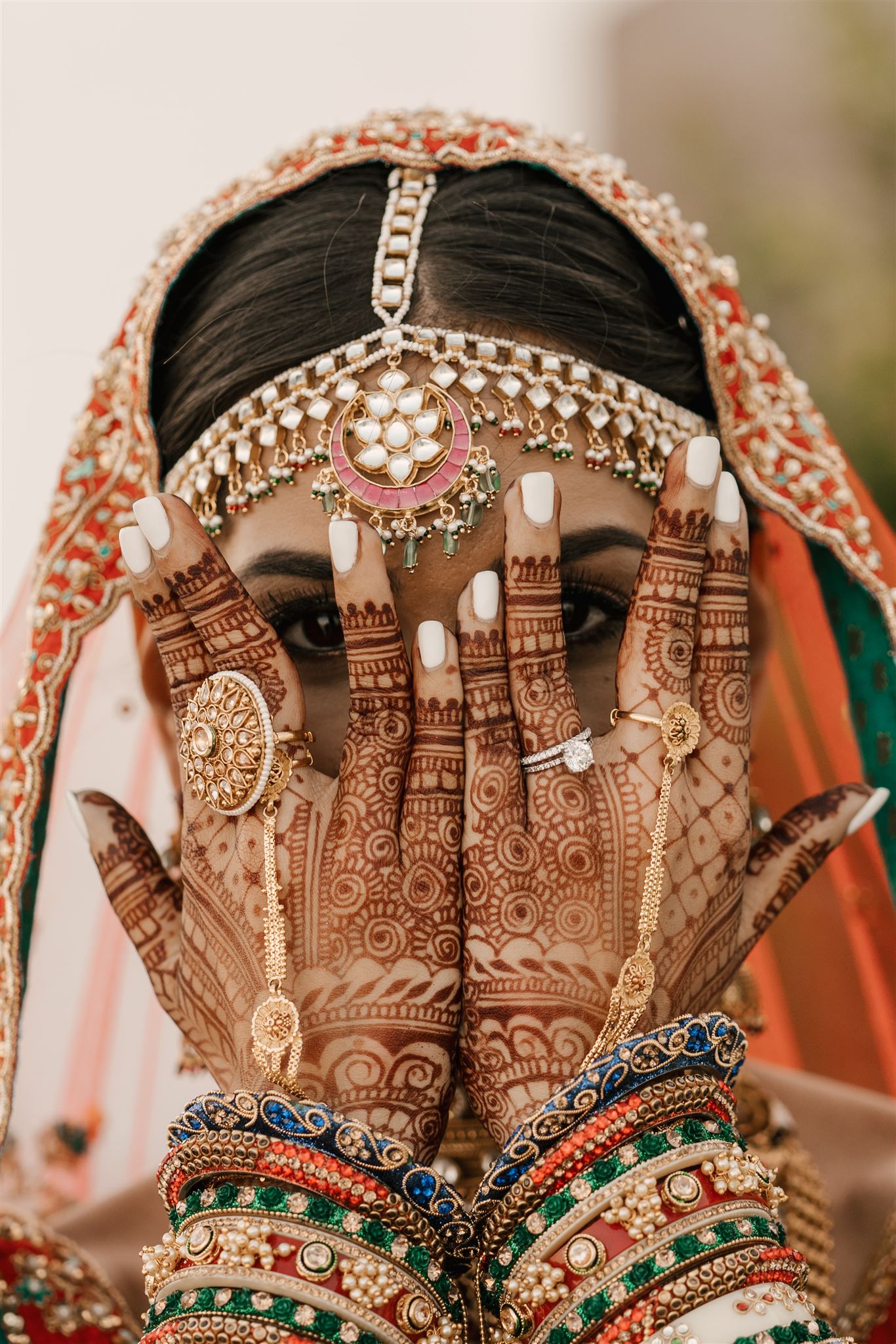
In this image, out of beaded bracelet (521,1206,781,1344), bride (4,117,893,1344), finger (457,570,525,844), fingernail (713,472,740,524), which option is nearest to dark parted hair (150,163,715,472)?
bride (4,117,893,1344)

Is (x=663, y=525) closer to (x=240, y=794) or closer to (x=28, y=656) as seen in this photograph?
(x=240, y=794)

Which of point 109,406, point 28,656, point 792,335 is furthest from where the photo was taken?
point 792,335

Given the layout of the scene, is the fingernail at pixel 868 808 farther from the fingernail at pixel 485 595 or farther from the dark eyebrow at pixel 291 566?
the dark eyebrow at pixel 291 566

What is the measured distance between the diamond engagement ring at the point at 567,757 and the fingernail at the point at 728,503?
28cm

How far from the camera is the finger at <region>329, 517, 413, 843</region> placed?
1.30 m

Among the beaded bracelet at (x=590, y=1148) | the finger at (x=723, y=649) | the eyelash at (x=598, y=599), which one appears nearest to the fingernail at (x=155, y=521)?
the eyelash at (x=598, y=599)

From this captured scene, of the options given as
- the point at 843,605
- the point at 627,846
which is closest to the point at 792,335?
the point at 843,605

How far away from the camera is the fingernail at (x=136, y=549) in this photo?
135 cm

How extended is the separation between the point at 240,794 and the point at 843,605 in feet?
3.07

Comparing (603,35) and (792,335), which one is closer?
(792,335)

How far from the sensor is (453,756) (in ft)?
4.43

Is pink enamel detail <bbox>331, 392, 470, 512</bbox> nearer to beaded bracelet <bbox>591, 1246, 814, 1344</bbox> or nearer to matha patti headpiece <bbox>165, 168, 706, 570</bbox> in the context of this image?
matha patti headpiece <bbox>165, 168, 706, 570</bbox>

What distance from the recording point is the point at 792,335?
7.86 metres

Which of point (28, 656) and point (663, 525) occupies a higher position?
point (28, 656)
